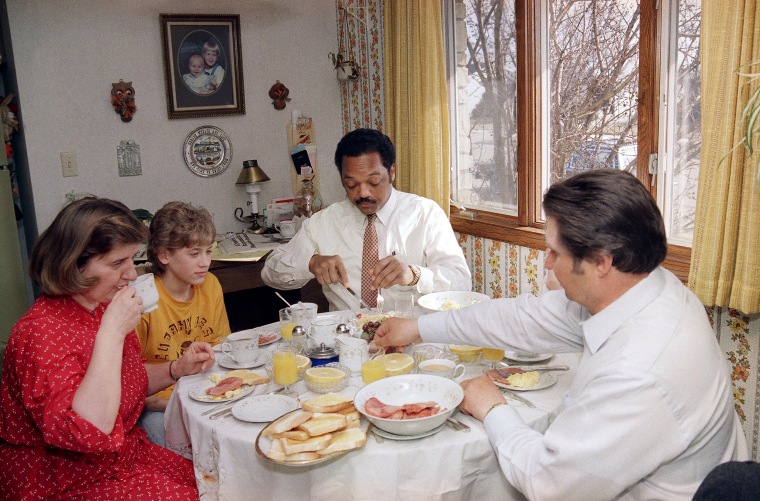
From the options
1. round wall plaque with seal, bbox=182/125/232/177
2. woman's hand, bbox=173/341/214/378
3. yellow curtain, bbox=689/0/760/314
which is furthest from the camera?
round wall plaque with seal, bbox=182/125/232/177

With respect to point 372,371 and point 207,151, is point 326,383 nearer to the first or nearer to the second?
point 372,371

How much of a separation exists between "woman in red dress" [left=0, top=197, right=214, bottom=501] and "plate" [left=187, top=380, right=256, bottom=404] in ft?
0.57

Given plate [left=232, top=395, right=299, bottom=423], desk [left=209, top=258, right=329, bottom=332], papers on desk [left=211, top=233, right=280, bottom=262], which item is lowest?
desk [left=209, top=258, right=329, bottom=332]

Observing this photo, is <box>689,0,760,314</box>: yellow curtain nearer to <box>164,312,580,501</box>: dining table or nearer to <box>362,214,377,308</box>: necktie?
<box>164,312,580,501</box>: dining table

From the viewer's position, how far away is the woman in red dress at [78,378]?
1.49 meters

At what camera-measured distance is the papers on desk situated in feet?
11.6

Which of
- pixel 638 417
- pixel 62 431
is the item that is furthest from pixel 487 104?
pixel 62 431

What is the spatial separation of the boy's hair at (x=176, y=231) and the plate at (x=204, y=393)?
1.93 feet

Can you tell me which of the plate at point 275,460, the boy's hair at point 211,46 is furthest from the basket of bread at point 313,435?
the boy's hair at point 211,46

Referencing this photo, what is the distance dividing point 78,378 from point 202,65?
2.74 metres

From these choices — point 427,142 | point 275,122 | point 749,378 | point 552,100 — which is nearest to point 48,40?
point 275,122

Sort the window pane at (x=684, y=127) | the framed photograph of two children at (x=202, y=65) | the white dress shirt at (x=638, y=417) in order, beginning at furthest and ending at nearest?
the framed photograph of two children at (x=202, y=65) → the window pane at (x=684, y=127) → the white dress shirt at (x=638, y=417)

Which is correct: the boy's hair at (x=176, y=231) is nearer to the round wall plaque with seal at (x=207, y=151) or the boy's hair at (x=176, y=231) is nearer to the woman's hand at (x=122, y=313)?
the woman's hand at (x=122, y=313)

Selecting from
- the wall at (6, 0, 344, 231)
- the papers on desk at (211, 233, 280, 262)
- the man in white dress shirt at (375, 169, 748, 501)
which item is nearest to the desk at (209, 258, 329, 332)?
the papers on desk at (211, 233, 280, 262)
